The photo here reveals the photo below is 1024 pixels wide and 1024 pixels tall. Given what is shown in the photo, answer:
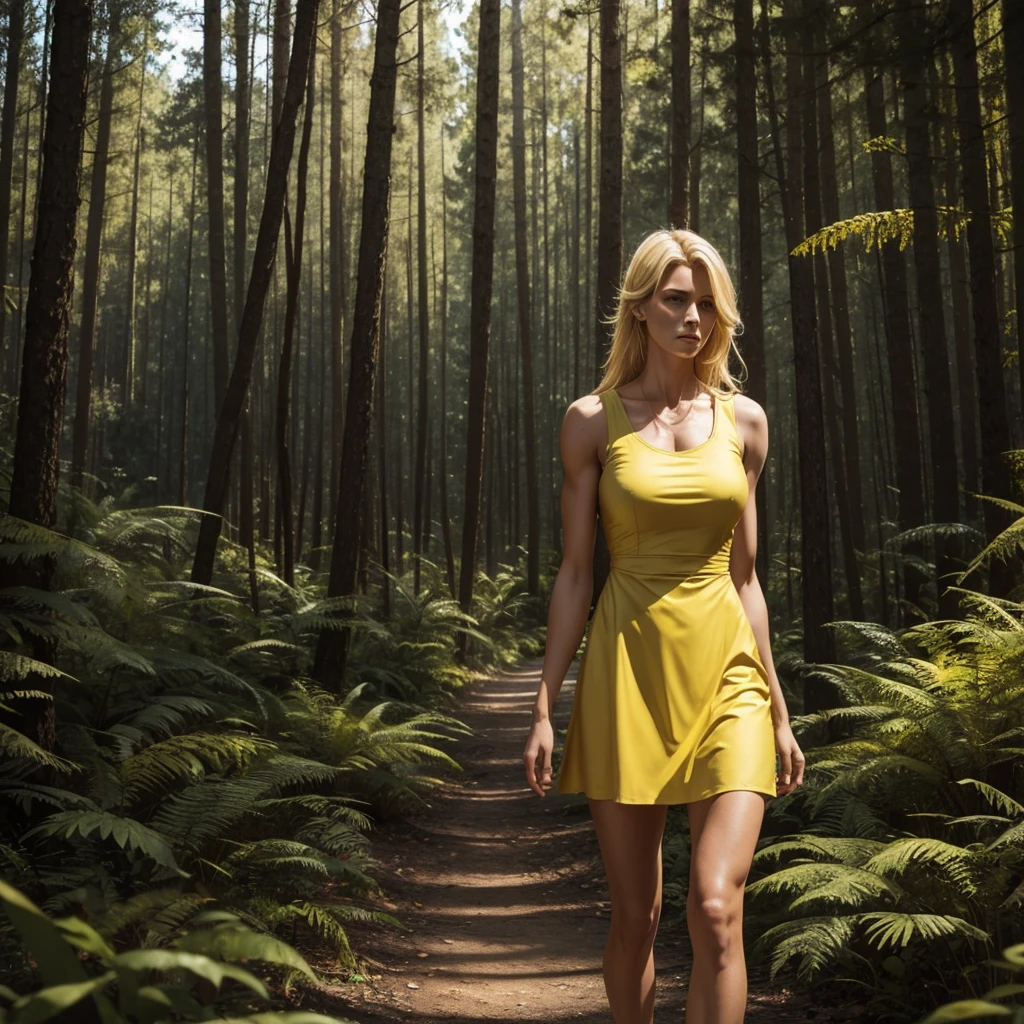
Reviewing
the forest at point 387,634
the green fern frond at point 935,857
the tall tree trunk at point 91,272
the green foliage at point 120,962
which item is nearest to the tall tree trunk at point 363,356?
the forest at point 387,634

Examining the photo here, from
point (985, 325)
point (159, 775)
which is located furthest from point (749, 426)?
point (985, 325)

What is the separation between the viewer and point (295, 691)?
8.87 m

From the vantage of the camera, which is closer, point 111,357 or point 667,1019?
point 667,1019

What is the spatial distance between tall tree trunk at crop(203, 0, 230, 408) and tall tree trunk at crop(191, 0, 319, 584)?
485 centimetres

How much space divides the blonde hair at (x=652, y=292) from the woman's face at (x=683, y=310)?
0.07 feet

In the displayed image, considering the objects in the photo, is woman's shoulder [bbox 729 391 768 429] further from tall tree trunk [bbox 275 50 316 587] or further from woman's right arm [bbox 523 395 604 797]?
tall tree trunk [bbox 275 50 316 587]

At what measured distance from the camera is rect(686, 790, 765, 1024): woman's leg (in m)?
2.63

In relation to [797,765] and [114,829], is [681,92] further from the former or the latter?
[797,765]

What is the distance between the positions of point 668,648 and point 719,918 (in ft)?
2.33

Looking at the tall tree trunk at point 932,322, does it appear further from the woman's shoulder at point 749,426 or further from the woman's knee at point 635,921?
the woman's knee at point 635,921

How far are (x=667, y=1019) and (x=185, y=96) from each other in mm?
32556

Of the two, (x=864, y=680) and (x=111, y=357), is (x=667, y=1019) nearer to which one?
(x=864, y=680)

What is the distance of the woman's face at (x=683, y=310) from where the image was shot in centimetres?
324

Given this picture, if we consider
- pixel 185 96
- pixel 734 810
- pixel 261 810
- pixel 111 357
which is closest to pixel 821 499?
pixel 261 810
